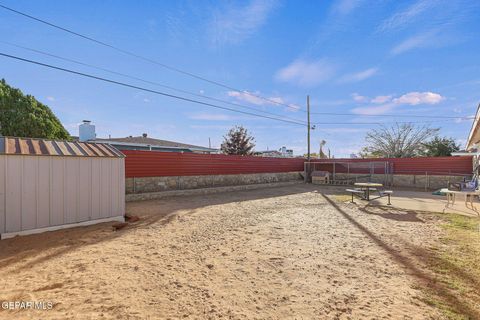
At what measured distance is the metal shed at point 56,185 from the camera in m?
4.78

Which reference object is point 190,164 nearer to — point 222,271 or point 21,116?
point 21,116

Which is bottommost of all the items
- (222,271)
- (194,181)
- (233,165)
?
(222,271)

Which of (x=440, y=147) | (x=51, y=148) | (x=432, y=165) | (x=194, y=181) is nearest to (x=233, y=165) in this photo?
(x=194, y=181)

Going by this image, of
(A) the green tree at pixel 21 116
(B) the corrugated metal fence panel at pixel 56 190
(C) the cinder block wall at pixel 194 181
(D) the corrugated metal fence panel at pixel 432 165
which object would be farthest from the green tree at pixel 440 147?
(A) the green tree at pixel 21 116

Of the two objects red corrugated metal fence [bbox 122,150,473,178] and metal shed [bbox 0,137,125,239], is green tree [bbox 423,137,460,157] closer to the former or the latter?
red corrugated metal fence [bbox 122,150,473,178]

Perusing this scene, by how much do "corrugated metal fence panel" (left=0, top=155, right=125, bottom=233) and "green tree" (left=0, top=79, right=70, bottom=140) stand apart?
33.2 ft

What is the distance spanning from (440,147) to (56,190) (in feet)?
109

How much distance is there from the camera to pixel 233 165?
15391 mm

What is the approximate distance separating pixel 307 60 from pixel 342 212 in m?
9.82

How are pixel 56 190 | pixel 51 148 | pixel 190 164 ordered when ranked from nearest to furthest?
pixel 56 190
pixel 51 148
pixel 190 164

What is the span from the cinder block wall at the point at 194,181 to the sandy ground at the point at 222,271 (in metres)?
5.00

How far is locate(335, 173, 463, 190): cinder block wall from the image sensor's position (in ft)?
50.7

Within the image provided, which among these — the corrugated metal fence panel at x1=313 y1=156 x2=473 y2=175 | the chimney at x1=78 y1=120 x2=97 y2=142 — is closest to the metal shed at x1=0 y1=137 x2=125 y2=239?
the corrugated metal fence panel at x1=313 y1=156 x2=473 y2=175

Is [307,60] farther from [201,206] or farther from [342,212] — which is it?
[201,206]
